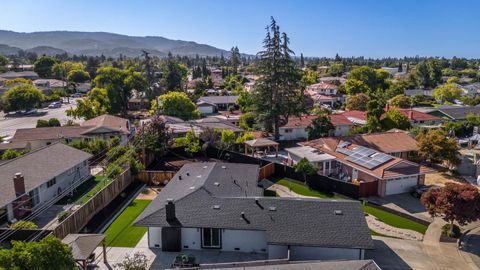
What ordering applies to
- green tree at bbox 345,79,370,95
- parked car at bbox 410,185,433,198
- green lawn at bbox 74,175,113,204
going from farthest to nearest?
green tree at bbox 345,79,370,95, parked car at bbox 410,185,433,198, green lawn at bbox 74,175,113,204

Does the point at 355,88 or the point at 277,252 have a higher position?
the point at 355,88

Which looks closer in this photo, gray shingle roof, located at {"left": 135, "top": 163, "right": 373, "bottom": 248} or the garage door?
gray shingle roof, located at {"left": 135, "top": 163, "right": 373, "bottom": 248}

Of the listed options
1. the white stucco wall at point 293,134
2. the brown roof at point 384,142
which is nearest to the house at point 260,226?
the brown roof at point 384,142

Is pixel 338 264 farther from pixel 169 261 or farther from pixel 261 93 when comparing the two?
pixel 261 93

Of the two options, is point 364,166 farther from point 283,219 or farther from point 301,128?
point 301,128

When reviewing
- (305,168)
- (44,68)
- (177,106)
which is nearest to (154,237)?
(305,168)

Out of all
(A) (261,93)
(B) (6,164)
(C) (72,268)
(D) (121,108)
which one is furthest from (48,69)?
(C) (72,268)

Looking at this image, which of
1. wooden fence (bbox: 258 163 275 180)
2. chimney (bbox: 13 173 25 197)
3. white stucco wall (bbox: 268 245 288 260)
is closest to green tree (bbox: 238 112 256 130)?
wooden fence (bbox: 258 163 275 180)

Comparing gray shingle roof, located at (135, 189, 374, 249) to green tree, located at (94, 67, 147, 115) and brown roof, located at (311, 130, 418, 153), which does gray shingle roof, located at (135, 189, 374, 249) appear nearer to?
brown roof, located at (311, 130, 418, 153)

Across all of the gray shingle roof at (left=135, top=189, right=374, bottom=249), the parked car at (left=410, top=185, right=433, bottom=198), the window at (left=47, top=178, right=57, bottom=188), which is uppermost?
the gray shingle roof at (left=135, top=189, right=374, bottom=249)
